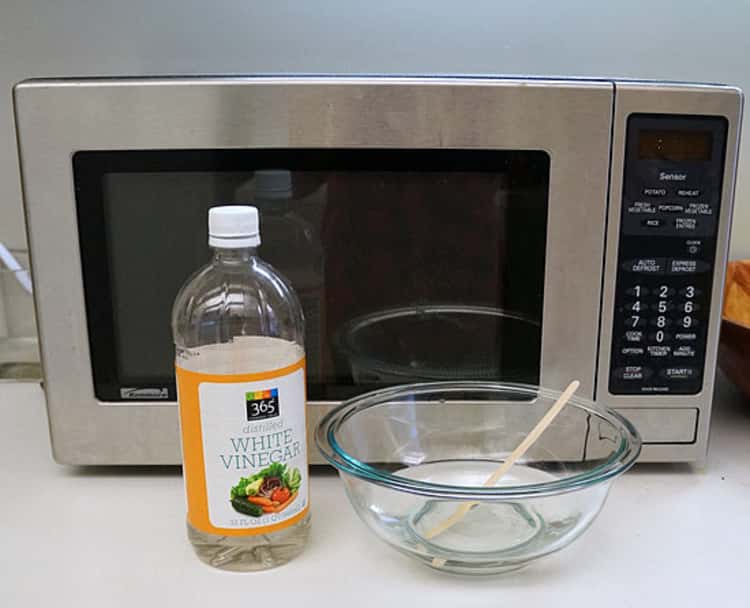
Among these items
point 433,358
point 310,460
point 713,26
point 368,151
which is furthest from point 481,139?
point 713,26

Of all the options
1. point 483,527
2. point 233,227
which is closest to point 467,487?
point 483,527

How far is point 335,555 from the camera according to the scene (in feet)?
1.84

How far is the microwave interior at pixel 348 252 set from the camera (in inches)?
24.2

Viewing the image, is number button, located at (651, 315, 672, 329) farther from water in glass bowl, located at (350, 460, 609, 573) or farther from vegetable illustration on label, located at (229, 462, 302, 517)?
vegetable illustration on label, located at (229, 462, 302, 517)

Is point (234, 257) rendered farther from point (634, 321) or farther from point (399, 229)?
point (634, 321)

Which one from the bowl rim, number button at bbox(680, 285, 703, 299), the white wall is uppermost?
the white wall

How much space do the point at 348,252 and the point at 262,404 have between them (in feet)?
0.60

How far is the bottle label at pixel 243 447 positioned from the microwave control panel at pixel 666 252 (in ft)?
0.96

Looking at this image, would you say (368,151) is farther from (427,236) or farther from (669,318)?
(669,318)

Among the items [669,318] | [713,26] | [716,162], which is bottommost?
[669,318]

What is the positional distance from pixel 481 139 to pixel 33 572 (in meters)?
0.47

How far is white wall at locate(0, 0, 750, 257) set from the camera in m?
0.86

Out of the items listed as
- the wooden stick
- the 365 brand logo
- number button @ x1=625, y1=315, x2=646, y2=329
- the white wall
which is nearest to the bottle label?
the 365 brand logo

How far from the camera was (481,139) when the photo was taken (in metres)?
0.60
